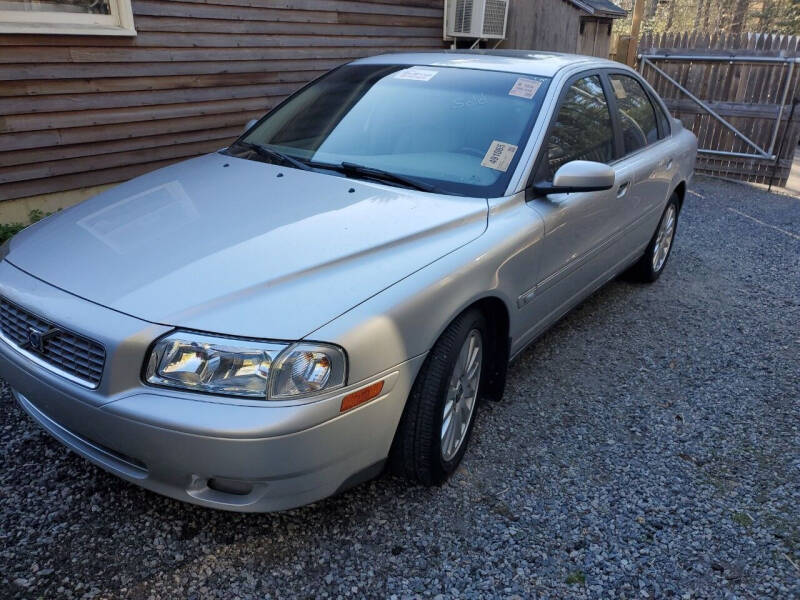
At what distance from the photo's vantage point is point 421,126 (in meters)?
3.16

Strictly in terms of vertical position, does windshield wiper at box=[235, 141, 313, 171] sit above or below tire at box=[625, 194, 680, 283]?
above

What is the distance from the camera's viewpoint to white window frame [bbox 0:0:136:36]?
4496 millimetres

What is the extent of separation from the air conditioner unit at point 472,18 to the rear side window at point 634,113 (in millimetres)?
4272

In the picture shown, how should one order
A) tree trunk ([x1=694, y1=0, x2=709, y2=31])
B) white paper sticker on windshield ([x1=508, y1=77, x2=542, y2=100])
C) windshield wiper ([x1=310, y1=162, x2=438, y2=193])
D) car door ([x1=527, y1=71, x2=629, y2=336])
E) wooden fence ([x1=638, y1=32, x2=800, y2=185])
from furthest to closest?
tree trunk ([x1=694, y1=0, x2=709, y2=31]) → wooden fence ([x1=638, y1=32, x2=800, y2=185]) → white paper sticker on windshield ([x1=508, y1=77, x2=542, y2=100]) → car door ([x1=527, y1=71, x2=629, y2=336]) → windshield wiper ([x1=310, y1=162, x2=438, y2=193])

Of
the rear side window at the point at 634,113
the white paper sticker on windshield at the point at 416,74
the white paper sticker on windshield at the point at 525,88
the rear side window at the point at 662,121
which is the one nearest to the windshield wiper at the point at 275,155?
the white paper sticker on windshield at the point at 416,74

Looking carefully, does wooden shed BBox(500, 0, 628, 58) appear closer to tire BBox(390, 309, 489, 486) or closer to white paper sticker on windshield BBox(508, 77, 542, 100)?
white paper sticker on windshield BBox(508, 77, 542, 100)

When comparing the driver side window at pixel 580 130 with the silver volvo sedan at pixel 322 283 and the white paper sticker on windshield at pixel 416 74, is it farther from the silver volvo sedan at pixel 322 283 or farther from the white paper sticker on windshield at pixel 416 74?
the white paper sticker on windshield at pixel 416 74

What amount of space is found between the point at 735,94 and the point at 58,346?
33.2 ft

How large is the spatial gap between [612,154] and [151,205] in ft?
8.37

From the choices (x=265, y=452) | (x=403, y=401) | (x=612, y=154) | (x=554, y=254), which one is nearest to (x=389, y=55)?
(x=612, y=154)

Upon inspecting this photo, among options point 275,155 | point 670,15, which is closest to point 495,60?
point 275,155

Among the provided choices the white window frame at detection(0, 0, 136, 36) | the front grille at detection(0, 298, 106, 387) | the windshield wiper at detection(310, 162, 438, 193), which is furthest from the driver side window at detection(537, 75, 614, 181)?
the white window frame at detection(0, 0, 136, 36)

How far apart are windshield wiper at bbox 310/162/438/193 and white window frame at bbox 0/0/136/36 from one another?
9.63 feet

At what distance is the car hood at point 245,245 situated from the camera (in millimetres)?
2010
